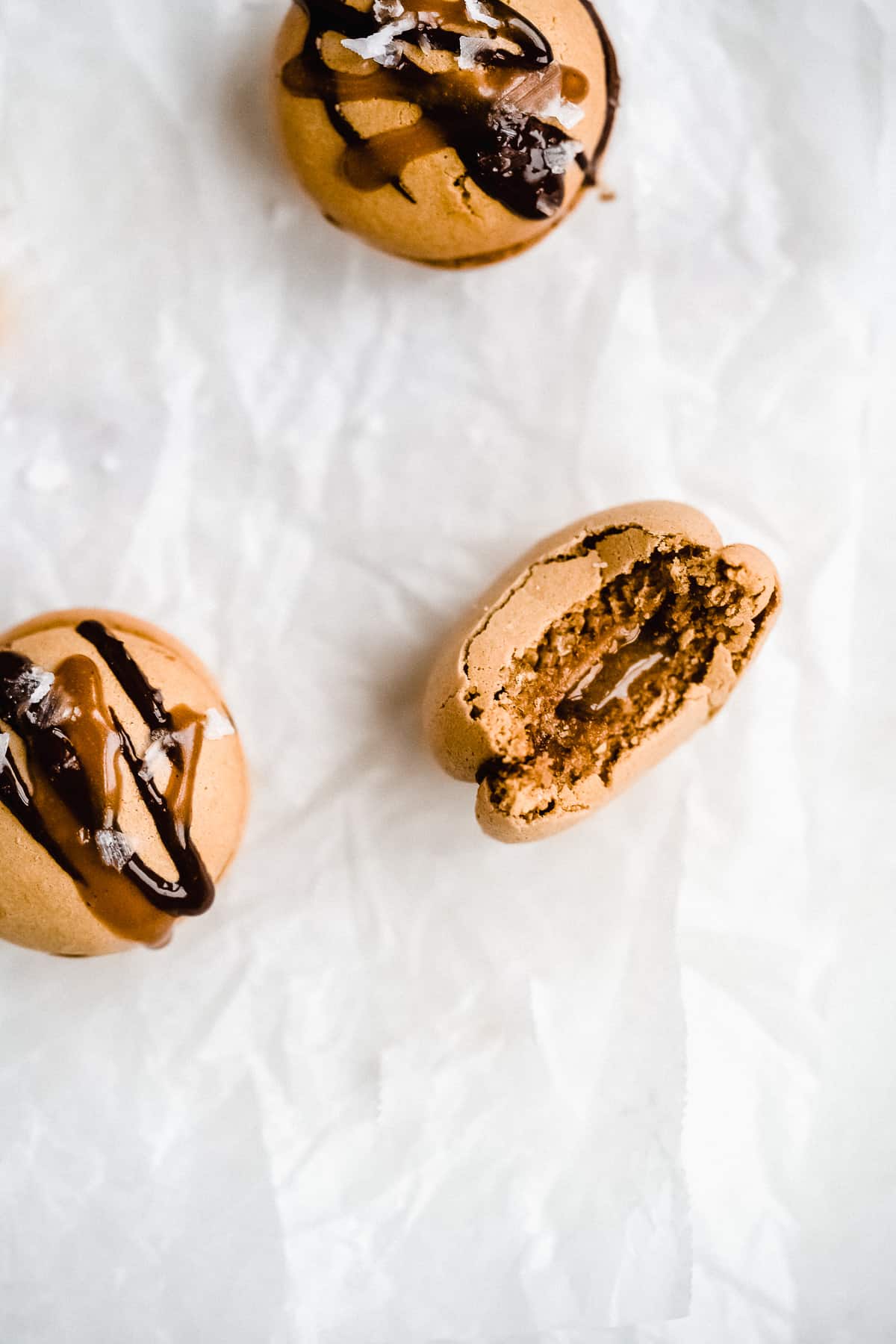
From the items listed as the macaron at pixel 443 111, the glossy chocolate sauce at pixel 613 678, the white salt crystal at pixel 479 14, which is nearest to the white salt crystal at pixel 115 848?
the glossy chocolate sauce at pixel 613 678

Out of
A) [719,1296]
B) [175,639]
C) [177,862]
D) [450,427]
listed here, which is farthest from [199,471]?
[719,1296]

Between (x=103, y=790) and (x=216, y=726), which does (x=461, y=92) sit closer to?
(x=216, y=726)

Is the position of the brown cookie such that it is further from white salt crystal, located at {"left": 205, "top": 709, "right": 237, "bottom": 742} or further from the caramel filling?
white salt crystal, located at {"left": 205, "top": 709, "right": 237, "bottom": 742}

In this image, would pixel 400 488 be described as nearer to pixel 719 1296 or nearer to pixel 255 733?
pixel 255 733

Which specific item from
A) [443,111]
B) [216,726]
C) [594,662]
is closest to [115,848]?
[216,726]

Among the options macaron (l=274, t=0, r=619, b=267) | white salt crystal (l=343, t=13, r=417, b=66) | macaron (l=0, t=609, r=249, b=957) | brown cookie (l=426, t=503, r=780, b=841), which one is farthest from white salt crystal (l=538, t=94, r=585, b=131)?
macaron (l=0, t=609, r=249, b=957)

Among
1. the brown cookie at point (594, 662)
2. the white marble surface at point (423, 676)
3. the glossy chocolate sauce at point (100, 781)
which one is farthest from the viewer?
the white marble surface at point (423, 676)

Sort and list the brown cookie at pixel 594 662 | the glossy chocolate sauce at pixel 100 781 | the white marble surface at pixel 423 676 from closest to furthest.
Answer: the glossy chocolate sauce at pixel 100 781, the brown cookie at pixel 594 662, the white marble surface at pixel 423 676

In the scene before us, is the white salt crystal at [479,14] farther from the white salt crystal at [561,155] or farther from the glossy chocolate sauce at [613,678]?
the glossy chocolate sauce at [613,678]
